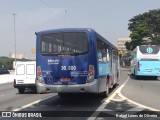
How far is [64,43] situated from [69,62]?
842 millimetres

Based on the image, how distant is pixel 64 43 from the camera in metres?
14.7

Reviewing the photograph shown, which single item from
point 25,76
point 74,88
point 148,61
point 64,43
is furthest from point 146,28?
point 74,88

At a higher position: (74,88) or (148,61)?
(148,61)

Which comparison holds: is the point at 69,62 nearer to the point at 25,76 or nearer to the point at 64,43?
the point at 64,43

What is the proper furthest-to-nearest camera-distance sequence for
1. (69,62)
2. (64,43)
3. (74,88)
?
(64,43) → (69,62) → (74,88)

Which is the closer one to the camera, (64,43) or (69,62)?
(69,62)

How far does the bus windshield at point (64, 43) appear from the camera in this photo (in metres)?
14.5

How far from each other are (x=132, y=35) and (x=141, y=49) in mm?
47933

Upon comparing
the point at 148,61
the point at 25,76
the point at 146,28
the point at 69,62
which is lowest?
the point at 25,76

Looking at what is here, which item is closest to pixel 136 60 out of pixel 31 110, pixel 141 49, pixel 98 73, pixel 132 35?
pixel 141 49

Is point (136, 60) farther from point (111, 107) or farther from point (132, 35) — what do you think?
point (132, 35)

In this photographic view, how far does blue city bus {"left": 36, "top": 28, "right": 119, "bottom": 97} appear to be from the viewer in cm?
1419

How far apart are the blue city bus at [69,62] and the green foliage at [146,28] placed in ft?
213

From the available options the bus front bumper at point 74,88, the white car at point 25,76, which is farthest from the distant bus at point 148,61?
the bus front bumper at point 74,88
